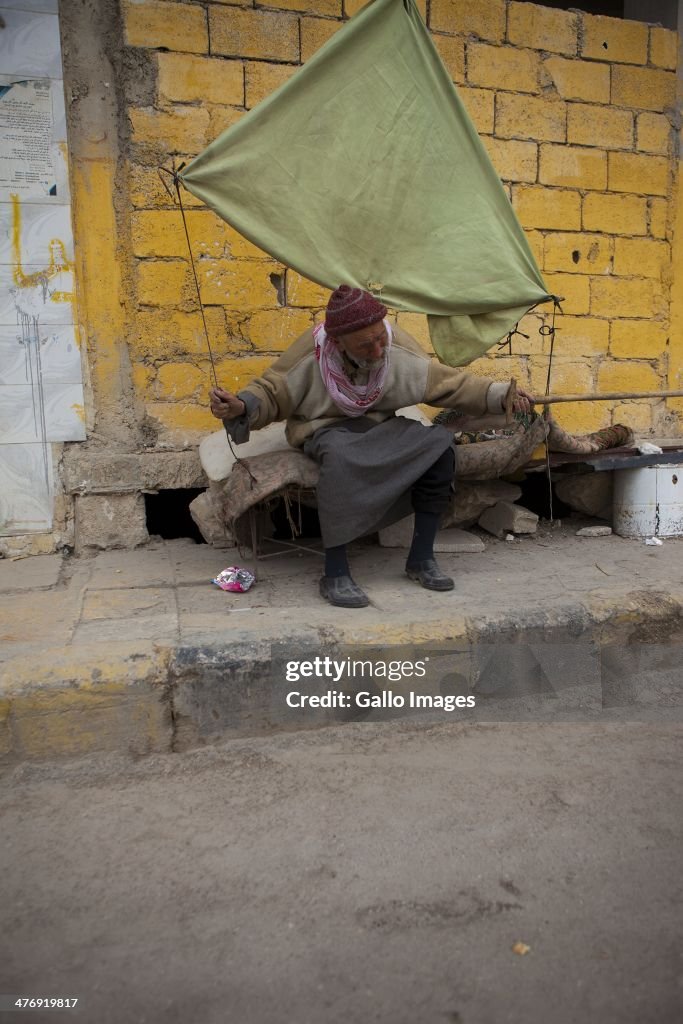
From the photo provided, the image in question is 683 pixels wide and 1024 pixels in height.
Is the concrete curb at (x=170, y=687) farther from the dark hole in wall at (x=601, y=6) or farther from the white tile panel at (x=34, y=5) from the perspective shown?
the dark hole in wall at (x=601, y=6)

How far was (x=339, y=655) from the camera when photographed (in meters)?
2.77

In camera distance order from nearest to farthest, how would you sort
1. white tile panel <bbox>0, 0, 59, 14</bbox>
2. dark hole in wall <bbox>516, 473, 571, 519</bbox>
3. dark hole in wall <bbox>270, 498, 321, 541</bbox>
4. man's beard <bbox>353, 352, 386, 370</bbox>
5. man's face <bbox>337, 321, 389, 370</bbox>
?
man's face <bbox>337, 321, 389, 370</bbox>
man's beard <bbox>353, 352, 386, 370</bbox>
white tile panel <bbox>0, 0, 59, 14</bbox>
dark hole in wall <bbox>270, 498, 321, 541</bbox>
dark hole in wall <bbox>516, 473, 571, 519</bbox>

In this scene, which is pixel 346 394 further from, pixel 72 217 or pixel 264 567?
pixel 72 217

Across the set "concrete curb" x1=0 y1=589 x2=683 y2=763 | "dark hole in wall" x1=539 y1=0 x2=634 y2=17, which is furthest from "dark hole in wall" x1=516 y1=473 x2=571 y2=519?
"dark hole in wall" x1=539 y1=0 x2=634 y2=17

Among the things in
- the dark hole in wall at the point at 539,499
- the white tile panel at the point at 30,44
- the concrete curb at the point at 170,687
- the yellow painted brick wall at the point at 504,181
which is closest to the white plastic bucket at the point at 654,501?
the dark hole in wall at the point at 539,499

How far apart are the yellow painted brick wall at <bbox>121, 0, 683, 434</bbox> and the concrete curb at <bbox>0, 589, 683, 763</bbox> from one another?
1.76 meters

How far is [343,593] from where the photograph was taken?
10.4 ft

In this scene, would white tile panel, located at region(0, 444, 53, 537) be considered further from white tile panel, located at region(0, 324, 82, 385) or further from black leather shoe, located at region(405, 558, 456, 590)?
black leather shoe, located at region(405, 558, 456, 590)

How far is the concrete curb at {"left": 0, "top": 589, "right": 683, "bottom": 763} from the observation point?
98.1 inches

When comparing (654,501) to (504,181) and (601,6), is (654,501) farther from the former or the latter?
(601,6)

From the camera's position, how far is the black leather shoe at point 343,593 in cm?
312

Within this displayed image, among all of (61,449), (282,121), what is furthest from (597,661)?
(61,449)

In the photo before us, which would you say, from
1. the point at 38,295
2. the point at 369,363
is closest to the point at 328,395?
the point at 369,363

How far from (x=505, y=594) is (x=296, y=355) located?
1.33 m
